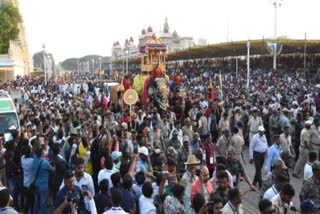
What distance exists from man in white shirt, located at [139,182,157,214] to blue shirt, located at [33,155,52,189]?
2.61m

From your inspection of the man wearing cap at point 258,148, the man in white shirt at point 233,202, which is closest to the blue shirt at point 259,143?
the man wearing cap at point 258,148

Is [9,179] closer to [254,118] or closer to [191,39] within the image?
[254,118]

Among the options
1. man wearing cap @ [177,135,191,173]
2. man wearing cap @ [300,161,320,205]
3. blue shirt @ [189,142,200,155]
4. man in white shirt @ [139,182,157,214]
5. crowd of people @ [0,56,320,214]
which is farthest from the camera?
blue shirt @ [189,142,200,155]

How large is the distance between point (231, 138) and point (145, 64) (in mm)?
15836

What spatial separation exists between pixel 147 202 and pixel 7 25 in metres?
53.5

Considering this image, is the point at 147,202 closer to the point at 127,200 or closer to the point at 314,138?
the point at 127,200

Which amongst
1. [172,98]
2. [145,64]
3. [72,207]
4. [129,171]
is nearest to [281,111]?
[172,98]

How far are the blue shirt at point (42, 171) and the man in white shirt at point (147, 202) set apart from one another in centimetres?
261

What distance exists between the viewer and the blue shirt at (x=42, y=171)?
7.86m

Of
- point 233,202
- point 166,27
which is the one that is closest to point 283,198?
point 233,202

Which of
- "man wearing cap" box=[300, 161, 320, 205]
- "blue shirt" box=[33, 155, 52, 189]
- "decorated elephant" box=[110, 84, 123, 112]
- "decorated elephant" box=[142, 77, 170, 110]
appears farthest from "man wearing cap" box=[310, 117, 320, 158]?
"decorated elephant" box=[110, 84, 123, 112]

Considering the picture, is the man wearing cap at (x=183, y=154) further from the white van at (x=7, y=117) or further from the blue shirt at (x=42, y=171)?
the white van at (x=7, y=117)

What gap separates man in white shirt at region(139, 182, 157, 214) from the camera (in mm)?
5871

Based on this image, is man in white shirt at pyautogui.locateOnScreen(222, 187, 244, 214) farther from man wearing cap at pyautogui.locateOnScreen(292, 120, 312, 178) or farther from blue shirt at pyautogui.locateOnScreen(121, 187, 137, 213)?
man wearing cap at pyautogui.locateOnScreen(292, 120, 312, 178)
